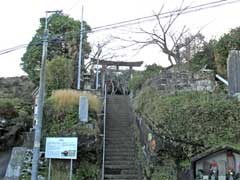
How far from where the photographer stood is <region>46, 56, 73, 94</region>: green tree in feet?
60.2

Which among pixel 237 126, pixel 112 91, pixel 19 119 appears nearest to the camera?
pixel 237 126

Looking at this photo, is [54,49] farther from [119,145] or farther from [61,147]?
[61,147]

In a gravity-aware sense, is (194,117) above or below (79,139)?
above

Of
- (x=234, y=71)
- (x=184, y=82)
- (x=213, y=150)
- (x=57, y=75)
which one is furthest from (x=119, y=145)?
(x=57, y=75)

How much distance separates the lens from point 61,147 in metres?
12.5

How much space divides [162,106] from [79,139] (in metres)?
3.40

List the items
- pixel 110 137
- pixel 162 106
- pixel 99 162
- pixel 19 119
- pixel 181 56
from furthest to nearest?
pixel 181 56
pixel 19 119
pixel 110 137
pixel 99 162
pixel 162 106

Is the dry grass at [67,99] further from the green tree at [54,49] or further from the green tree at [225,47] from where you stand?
the green tree at [54,49]

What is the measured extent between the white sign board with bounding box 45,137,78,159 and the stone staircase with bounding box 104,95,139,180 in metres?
1.77

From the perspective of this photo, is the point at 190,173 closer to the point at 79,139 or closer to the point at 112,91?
the point at 79,139

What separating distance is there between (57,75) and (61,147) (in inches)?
267

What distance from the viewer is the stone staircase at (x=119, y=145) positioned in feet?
43.8

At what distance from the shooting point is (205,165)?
37.5 ft

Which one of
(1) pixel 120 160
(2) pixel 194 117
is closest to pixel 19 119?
(1) pixel 120 160
